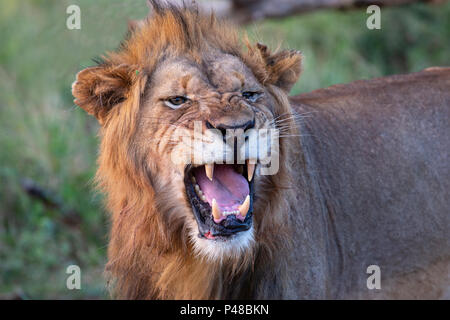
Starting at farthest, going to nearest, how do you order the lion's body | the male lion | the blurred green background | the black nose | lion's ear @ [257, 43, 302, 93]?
the blurred green background < the lion's body < lion's ear @ [257, 43, 302, 93] < the male lion < the black nose

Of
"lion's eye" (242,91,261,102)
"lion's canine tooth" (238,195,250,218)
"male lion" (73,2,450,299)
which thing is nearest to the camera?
"lion's canine tooth" (238,195,250,218)

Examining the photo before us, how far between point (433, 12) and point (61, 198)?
5.59 metres

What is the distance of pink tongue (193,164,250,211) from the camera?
302cm

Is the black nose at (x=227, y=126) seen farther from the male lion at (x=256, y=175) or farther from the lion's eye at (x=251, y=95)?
the lion's eye at (x=251, y=95)

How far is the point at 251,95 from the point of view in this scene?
3197mm

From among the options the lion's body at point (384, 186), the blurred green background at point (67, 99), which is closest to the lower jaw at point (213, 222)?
the lion's body at point (384, 186)

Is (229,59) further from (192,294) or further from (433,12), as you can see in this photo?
(433,12)

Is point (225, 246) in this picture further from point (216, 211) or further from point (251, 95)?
point (251, 95)

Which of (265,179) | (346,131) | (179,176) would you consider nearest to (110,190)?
(179,176)

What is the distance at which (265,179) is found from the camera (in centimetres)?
316

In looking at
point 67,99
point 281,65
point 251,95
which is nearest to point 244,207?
point 251,95

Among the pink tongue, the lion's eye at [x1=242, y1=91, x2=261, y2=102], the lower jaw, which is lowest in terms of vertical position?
the lower jaw

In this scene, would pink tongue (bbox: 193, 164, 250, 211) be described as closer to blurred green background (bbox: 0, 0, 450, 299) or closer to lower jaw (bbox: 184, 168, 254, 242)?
lower jaw (bbox: 184, 168, 254, 242)

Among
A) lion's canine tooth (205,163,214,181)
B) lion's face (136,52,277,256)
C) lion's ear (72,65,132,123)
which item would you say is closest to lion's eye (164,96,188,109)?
lion's face (136,52,277,256)
